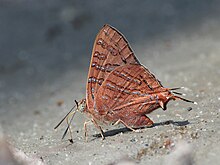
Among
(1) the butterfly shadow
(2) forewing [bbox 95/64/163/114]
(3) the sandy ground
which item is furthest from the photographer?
(1) the butterfly shadow

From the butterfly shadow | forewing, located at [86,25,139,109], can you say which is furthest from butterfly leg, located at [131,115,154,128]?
forewing, located at [86,25,139,109]

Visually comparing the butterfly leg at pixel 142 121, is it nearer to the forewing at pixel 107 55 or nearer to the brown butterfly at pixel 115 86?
the brown butterfly at pixel 115 86

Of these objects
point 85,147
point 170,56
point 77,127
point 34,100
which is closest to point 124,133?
point 85,147

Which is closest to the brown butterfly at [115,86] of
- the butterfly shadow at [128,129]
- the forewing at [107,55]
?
the forewing at [107,55]

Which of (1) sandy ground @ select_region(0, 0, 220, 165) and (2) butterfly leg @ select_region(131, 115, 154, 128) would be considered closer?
(1) sandy ground @ select_region(0, 0, 220, 165)

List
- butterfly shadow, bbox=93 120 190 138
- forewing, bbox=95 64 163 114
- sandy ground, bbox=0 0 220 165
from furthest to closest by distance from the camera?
1. butterfly shadow, bbox=93 120 190 138
2. forewing, bbox=95 64 163 114
3. sandy ground, bbox=0 0 220 165

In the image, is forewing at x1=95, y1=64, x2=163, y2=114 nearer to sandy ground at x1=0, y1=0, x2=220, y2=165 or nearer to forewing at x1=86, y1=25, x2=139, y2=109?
forewing at x1=86, y1=25, x2=139, y2=109

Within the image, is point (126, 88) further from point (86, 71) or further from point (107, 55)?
point (86, 71)

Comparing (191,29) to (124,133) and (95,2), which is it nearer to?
(95,2)
